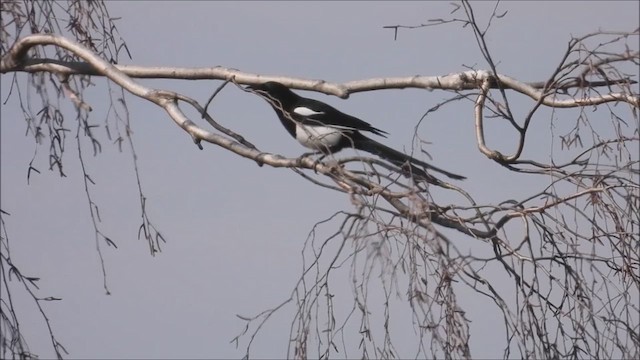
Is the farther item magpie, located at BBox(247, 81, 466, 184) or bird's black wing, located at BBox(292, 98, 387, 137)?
bird's black wing, located at BBox(292, 98, 387, 137)

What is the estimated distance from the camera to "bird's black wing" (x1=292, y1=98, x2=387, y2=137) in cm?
409

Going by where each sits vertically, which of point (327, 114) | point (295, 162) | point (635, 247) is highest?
point (327, 114)

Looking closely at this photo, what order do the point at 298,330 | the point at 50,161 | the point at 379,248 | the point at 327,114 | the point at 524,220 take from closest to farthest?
the point at 379,248 < the point at 298,330 < the point at 524,220 < the point at 50,161 < the point at 327,114

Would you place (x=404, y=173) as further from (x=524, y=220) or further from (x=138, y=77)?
(x=138, y=77)

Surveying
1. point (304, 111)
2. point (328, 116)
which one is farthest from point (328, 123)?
point (304, 111)

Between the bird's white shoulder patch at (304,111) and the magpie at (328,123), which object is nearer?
the magpie at (328,123)

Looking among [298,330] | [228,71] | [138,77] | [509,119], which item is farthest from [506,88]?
[298,330]

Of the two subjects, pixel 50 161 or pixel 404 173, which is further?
pixel 50 161

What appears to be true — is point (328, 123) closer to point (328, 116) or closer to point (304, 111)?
point (328, 116)

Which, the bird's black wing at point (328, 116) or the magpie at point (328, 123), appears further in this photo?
the bird's black wing at point (328, 116)

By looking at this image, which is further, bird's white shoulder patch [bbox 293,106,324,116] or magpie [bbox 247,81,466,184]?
bird's white shoulder patch [bbox 293,106,324,116]

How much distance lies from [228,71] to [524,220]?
108 cm

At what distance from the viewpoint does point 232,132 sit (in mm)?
2963

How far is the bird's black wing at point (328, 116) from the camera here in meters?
4.09
